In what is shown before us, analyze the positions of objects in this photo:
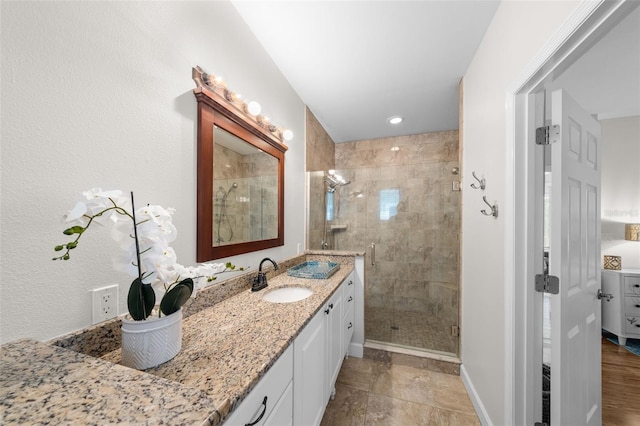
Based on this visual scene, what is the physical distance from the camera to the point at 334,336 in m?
1.51

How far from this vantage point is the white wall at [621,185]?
253cm

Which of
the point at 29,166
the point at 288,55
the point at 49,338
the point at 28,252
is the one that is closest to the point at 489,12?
the point at 288,55

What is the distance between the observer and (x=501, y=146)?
4.18 feet

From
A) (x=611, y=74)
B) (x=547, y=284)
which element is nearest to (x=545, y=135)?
(x=547, y=284)

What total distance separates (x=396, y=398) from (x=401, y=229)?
173cm

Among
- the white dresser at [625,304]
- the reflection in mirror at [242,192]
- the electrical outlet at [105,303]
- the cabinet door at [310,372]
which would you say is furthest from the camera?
the white dresser at [625,304]

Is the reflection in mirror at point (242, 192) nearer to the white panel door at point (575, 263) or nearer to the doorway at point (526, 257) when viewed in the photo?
the doorway at point (526, 257)

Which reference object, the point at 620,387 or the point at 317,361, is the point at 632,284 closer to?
the point at 620,387

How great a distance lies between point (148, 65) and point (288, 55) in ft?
3.54

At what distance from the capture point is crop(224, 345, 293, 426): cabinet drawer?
588 mm

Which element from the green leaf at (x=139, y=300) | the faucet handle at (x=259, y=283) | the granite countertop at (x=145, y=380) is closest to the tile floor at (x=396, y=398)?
the faucet handle at (x=259, y=283)

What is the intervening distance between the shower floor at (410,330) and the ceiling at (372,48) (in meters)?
2.29

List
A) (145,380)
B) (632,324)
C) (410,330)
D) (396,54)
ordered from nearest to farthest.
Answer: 1. (145,380)
2. (396,54)
3. (632,324)
4. (410,330)

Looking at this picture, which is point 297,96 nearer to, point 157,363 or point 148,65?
point 148,65
